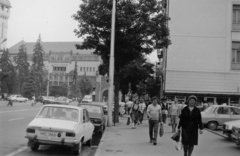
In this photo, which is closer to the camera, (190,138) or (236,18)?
(190,138)

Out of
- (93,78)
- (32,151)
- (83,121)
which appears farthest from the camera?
(93,78)

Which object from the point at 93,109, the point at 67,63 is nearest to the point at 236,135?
the point at 93,109

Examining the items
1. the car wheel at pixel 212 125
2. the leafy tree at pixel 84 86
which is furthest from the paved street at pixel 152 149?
the leafy tree at pixel 84 86

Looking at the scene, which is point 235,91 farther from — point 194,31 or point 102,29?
point 102,29

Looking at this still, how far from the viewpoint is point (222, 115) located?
2245cm

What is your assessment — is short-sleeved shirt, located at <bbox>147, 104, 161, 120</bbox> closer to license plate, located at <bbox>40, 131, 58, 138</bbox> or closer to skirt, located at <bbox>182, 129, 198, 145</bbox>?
skirt, located at <bbox>182, 129, 198, 145</bbox>

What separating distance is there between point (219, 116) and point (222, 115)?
0.20 meters

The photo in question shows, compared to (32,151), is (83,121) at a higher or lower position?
higher

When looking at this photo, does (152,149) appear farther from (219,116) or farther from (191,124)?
(219,116)

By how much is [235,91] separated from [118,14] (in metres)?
19.9

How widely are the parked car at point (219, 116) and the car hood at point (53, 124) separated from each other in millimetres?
14071

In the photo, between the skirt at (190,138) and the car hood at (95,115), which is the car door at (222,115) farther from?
the skirt at (190,138)

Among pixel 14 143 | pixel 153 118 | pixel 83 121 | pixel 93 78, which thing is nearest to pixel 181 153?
pixel 153 118

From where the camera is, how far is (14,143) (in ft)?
38.1
